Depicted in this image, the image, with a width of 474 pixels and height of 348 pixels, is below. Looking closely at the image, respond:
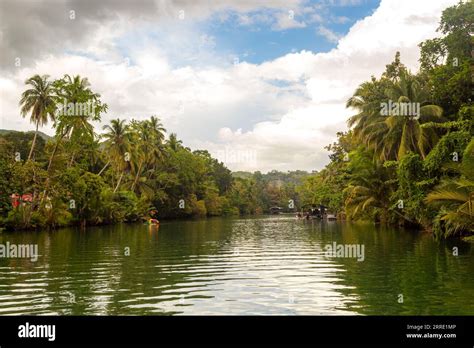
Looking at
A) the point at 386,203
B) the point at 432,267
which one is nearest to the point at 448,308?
the point at 432,267

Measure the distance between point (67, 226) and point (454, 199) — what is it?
3760cm

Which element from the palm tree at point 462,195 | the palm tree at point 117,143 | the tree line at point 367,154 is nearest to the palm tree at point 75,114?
the tree line at point 367,154

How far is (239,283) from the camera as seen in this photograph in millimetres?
14016

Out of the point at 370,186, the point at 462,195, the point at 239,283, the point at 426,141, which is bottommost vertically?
the point at 239,283

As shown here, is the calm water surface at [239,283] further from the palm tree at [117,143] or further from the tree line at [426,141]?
the palm tree at [117,143]

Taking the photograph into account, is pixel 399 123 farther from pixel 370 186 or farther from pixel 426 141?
pixel 370 186

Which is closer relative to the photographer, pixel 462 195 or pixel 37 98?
pixel 462 195

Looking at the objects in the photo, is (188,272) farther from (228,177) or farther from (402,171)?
(228,177)

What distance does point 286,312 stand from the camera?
1024 cm

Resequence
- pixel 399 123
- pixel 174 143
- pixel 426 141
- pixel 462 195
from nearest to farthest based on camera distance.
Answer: pixel 462 195
pixel 426 141
pixel 399 123
pixel 174 143

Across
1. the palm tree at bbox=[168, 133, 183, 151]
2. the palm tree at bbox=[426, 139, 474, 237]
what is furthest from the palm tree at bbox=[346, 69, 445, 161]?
the palm tree at bbox=[168, 133, 183, 151]

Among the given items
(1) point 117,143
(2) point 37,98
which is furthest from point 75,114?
(1) point 117,143

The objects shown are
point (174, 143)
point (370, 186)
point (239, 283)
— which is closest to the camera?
point (239, 283)

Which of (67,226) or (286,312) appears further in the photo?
(67,226)
